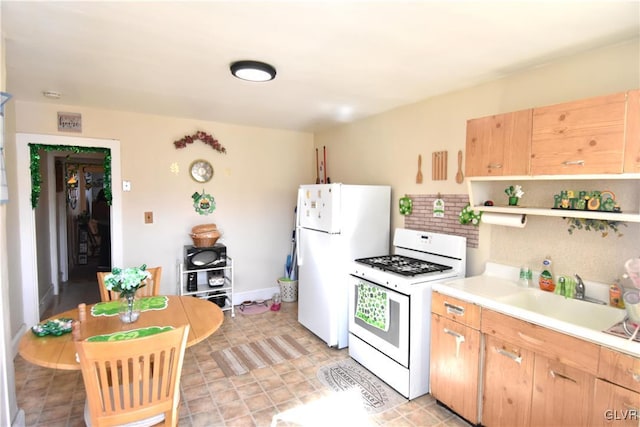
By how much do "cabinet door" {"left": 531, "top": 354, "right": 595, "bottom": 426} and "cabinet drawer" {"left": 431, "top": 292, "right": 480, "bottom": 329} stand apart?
39 cm

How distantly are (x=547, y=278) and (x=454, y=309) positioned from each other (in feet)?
2.11

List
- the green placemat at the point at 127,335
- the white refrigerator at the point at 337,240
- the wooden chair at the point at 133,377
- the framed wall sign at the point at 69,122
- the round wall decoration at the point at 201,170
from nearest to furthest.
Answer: the wooden chair at the point at 133,377, the green placemat at the point at 127,335, the white refrigerator at the point at 337,240, the framed wall sign at the point at 69,122, the round wall decoration at the point at 201,170

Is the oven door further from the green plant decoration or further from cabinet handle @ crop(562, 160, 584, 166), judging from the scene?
cabinet handle @ crop(562, 160, 584, 166)

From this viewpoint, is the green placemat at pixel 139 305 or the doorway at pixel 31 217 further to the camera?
the doorway at pixel 31 217

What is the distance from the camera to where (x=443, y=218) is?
3.03 m

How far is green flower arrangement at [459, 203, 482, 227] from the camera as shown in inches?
106

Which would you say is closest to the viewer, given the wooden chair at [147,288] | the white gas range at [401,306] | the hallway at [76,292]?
the white gas range at [401,306]

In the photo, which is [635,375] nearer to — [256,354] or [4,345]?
[256,354]

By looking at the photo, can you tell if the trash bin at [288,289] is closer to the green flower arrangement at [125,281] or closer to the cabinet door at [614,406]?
the green flower arrangement at [125,281]

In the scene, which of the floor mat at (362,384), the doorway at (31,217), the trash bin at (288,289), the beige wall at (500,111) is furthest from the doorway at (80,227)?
the beige wall at (500,111)

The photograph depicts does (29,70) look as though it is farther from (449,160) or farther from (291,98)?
(449,160)

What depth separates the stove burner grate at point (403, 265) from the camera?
2.69 metres

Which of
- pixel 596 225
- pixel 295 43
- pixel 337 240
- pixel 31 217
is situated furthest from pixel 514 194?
pixel 31 217

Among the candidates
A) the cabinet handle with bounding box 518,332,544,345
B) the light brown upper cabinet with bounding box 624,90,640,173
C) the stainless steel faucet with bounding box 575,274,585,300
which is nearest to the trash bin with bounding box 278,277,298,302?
the cabinet handle with bounding box 518,332,544,345
